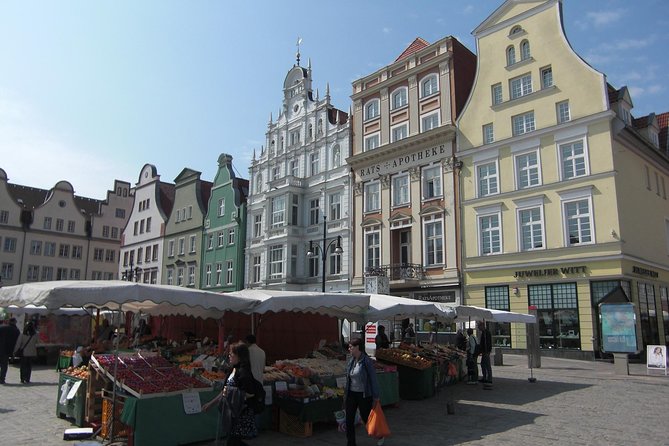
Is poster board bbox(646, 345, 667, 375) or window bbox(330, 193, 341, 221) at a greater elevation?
window bbox(330, 193, 341, 221)

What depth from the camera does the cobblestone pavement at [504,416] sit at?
343 inches

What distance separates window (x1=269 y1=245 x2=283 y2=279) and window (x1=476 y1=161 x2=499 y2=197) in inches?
618

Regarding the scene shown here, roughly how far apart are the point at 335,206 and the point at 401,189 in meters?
5.61

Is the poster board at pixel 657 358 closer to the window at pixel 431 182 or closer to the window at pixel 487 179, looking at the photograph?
the window at pixel 487 179

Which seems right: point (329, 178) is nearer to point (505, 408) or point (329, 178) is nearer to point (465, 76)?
point (465, 76)

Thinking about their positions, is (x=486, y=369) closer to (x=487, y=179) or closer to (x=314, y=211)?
(x=487, y=179)

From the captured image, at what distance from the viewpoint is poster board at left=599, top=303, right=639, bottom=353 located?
17.7 metres

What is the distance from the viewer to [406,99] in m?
32.8

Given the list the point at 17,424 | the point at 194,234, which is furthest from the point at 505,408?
the point at 194,234

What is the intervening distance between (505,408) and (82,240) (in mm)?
55534

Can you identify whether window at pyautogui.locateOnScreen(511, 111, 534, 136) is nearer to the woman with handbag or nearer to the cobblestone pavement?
the cobblestone pavement

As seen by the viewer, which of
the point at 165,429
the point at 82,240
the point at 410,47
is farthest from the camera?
the point at 82,240

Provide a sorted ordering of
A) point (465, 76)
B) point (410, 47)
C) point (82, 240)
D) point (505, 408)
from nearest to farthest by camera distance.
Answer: point (505, 408), point (465, 76), point (410, 47), point (82, 240)

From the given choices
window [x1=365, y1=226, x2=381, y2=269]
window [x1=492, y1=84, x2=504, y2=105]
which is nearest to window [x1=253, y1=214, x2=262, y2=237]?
window [x1=365, y1=226, x2=381, y2=269]
